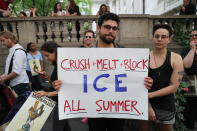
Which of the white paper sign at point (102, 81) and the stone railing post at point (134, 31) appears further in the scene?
the stone railing post at point (134, 31)

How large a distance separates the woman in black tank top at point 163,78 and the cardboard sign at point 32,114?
1217mm

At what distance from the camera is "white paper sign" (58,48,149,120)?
86.4 inches

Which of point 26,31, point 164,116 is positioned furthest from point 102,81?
point 26,31

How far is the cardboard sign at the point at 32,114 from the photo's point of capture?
263 cm

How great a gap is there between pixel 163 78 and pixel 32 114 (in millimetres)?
1632

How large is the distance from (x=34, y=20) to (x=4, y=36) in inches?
146

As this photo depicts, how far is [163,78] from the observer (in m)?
2.33

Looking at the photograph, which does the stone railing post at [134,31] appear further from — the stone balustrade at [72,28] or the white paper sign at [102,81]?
the white paper sign at [102,81]

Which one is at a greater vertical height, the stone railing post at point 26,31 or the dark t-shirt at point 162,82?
the stone railing post at point 26,31

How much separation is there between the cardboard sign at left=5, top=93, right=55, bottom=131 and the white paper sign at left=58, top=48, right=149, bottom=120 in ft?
1.73

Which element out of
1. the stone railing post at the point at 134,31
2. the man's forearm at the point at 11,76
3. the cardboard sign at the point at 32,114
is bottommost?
the cardboard sign at the point at 32,114

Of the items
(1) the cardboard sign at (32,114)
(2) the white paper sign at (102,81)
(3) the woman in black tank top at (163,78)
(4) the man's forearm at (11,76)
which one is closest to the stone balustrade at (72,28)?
(4) the man's forearm at (11,76)

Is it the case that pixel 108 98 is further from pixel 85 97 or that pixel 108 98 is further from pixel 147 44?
pixel 147 44

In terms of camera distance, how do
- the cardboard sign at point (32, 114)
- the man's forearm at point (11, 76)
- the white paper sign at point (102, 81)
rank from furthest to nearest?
1. the man's forearm at point (11, 76)
2. the cardboard sign at point (32, 114)
3. the white paper sign at point (102, 81)
